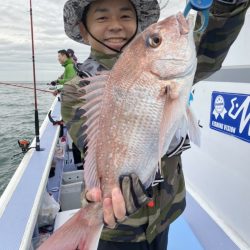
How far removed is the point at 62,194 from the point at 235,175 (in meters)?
2.19

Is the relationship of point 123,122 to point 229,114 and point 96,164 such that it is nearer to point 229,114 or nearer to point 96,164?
point 96,164

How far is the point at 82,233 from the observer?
131cm

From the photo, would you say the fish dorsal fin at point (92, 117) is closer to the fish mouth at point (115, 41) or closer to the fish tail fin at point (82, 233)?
the fish tail fin at point (82, 233)

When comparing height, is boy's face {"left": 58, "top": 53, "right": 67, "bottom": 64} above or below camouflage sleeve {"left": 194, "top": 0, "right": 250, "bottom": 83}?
above

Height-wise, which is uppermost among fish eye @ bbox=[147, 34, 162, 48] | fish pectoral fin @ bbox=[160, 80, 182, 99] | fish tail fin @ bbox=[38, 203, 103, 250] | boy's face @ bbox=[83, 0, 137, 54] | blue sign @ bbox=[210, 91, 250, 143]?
boy's face @ bbox=[83, 0, 137, 54]

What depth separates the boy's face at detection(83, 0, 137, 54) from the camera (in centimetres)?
167

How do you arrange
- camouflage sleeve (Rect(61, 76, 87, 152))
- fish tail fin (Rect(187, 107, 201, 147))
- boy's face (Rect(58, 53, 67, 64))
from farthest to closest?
boy's face (Rect(58, 53, 67, 64)) < camouflage sleeve (Rect(61, 76, 87, 152)) < fish tail fin (Rect(187, 107, 201, 147))

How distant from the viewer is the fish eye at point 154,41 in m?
1.13

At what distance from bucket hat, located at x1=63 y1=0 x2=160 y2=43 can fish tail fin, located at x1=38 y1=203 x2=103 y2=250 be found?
104cm

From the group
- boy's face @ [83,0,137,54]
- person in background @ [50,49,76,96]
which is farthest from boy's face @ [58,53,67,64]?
Result: boy's face @ [83,0,137,54]

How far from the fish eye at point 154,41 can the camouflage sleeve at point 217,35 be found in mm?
304

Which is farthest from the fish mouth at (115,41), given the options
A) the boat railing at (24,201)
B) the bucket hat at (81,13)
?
the boat railing at (24,201)

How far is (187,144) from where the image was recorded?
1699 mm

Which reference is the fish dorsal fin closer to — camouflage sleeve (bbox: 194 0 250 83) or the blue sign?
camouflage sleeve (bbox: 194 0 250 83)
